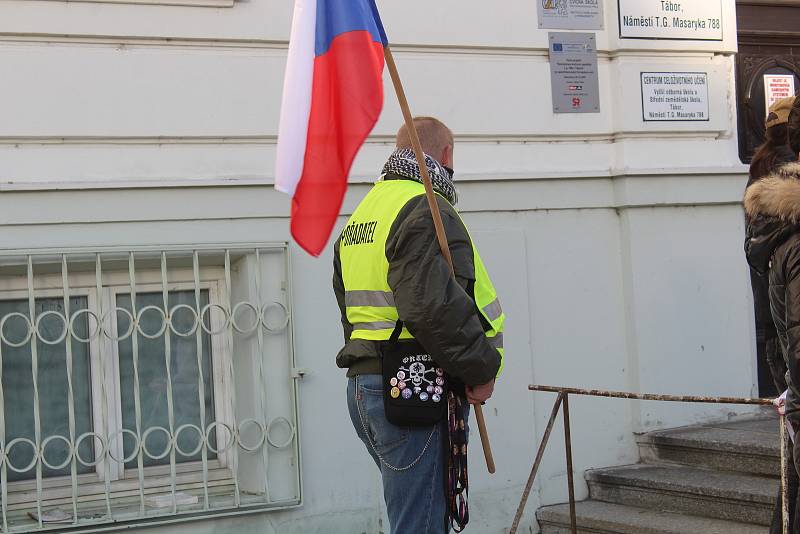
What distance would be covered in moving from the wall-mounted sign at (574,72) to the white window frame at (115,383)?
2034 millimetres

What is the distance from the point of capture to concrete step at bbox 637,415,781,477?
586 cm

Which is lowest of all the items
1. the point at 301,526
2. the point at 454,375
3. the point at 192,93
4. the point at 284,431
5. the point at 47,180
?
the point at 301,526

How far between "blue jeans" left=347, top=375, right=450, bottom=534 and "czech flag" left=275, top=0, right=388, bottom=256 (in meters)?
0.63

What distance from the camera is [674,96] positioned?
668 cm

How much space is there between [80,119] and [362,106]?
2085 mm

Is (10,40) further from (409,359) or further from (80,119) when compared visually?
(409,359)

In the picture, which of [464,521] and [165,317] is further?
[165,317]

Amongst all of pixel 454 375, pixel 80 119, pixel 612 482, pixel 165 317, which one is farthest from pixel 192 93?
pixel 612 482

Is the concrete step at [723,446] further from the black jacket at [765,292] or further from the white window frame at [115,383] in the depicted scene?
the white window frame at [115,383]

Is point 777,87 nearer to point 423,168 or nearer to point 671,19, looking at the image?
point 671,19

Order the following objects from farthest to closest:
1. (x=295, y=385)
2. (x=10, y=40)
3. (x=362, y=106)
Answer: (x=295, y=385)
(x=10, y=40)
(x=362, y=106)

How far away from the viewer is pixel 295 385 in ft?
19.2

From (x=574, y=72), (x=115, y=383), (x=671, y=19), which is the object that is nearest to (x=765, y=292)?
(x=574, y=72)

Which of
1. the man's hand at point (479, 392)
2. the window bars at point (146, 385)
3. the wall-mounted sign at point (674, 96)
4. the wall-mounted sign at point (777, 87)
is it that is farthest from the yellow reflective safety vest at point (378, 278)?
the wall-mounted sign at point (777, 87)
